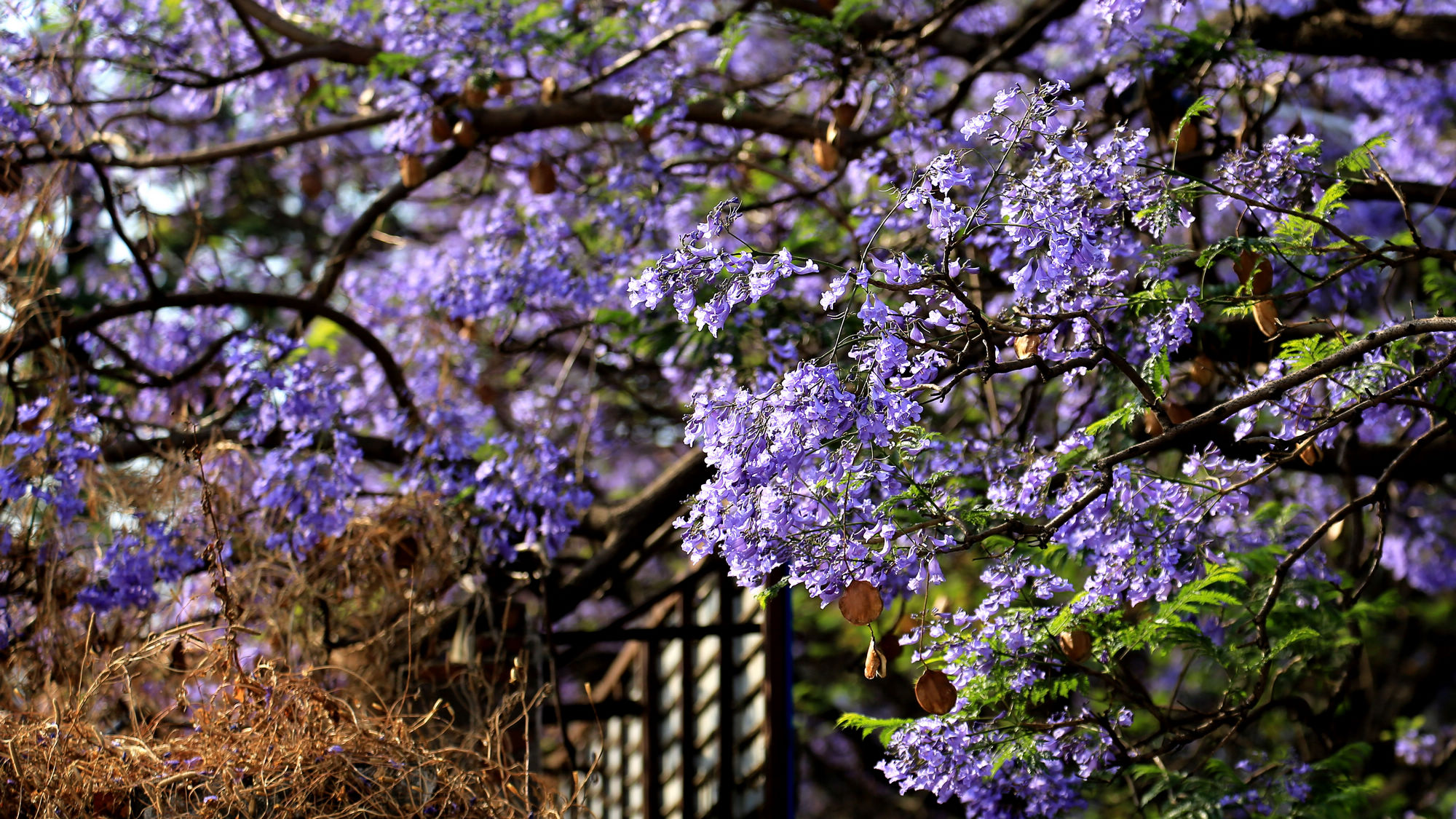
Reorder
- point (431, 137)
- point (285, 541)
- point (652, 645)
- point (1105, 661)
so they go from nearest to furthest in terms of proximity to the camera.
→ 1. point (1105, 661)
2. point (285, 541)
3. point (431, 137)
4. point (652, 645)

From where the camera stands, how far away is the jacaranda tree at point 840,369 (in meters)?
2.50

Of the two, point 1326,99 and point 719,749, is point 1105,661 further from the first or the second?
point 1326,99

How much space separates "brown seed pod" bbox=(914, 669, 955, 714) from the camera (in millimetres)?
2664

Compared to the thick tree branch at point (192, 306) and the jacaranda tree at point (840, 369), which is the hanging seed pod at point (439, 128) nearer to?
the jacaranda tree at point (840, 369)

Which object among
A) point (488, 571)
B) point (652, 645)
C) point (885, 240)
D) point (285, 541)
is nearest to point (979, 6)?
point (885, 240)

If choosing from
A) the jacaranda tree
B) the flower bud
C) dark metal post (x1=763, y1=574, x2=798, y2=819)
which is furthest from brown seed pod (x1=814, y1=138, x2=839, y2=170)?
dark metal post (x1=763, y1=574, x2=798, y2=819)

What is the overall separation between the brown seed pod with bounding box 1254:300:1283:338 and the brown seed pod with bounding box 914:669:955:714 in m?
1.09

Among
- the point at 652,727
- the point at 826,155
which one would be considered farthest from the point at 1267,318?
the point at 652,727

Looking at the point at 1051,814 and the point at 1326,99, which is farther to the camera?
the point at 1326,99

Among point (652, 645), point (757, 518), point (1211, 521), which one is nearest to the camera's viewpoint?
point (757, 518)

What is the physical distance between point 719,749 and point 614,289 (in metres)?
1.82

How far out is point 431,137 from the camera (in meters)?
4.55

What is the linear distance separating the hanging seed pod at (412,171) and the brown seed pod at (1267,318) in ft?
9.83

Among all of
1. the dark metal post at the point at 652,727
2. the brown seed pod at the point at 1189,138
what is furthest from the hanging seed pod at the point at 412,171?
the brown seed pod at the point at 1189,138
